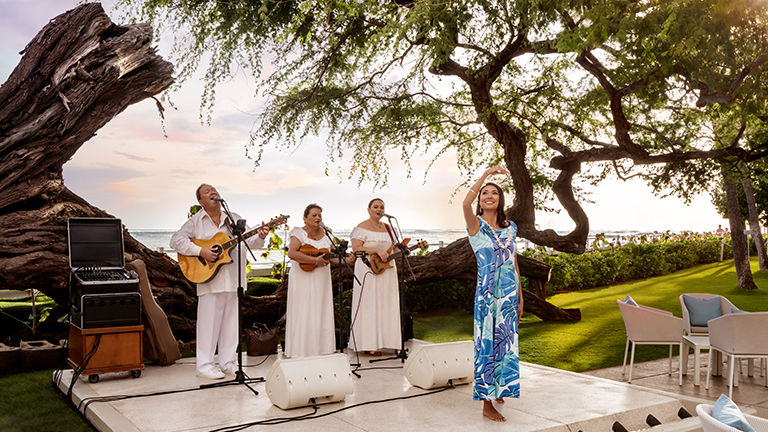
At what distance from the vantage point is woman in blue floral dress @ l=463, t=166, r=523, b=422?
4.71 m

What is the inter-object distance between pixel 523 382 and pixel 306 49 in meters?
5.92

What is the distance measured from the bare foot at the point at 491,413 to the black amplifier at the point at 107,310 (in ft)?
11.4

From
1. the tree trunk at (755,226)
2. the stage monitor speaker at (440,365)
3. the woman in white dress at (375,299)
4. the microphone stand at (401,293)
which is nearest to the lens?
the stage monitor speaker at (440,365)

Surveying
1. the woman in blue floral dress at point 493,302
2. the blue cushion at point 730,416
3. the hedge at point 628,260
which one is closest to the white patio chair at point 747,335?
the woman in blue floral dress at point 493,302

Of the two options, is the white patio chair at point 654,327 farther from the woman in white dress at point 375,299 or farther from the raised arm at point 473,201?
the raised arm at point 473,201

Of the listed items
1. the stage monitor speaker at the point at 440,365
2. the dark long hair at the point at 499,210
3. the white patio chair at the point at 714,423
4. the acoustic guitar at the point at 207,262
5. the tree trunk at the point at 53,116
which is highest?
the tree trunk at the point at 53,116

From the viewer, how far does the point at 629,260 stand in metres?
17.4

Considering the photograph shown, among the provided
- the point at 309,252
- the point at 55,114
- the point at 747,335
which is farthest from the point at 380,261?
the point at 55,114

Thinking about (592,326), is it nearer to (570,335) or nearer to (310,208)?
(570,335)

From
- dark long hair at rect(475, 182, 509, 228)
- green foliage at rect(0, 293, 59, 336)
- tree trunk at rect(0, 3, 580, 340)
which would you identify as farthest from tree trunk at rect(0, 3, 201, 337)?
dark long hair at rect(475, 182, 509, 228)

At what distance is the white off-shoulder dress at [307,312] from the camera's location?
688 centimetres

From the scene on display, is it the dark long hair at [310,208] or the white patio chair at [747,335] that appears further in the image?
the dark long hair at [310,208]

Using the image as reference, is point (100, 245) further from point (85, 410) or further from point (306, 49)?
point (306, 49)

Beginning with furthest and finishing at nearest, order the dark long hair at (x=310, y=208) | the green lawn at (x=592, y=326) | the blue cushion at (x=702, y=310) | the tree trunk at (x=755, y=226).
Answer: the tree trunk at (x=755, y=226) < the green lawn at (x=592, y=326) < the blue cushion at (x=702, y=310) < the dark long hair at (x=310, y=208)
